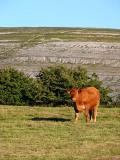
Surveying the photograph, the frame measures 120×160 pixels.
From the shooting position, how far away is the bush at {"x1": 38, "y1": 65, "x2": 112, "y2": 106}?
128ft

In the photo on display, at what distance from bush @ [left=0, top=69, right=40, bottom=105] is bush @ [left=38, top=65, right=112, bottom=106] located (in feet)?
2.26

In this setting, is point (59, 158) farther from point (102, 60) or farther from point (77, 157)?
point (102, 60)

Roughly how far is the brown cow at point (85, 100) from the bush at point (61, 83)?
47.3 feet

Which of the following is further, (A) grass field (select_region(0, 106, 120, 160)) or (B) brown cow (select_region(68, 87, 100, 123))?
(B) brown cow (select_region(68, 87, 100, 123))

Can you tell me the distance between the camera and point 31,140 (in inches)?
726

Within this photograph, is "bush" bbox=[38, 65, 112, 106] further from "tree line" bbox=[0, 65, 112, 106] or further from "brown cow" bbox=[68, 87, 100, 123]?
"brown cow" bbox=[68, 87, 100, 123]

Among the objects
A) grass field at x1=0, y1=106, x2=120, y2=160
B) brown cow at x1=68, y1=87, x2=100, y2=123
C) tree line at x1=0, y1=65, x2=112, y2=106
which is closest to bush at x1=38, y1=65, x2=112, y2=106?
tree line at x1=0, y1=65, x2=112, y2=106

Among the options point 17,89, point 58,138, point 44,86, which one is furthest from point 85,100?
point 17,89

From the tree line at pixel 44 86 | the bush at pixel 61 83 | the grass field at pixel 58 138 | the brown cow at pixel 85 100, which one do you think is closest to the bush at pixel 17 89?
the tree line at pixel 44 86

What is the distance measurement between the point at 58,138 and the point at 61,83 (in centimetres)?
2093

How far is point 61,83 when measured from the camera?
39688 mm

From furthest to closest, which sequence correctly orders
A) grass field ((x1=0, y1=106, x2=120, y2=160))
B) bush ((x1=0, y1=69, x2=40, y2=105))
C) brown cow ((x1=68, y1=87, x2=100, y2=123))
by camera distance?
1. bush ((x1=0, y1=69, x2=40, y2=105))
2. brown cow ((x1=68, y1=87, x2=100, y2=123))
3. grass field ((x1=0, y1=106, x2=120, y2=160))

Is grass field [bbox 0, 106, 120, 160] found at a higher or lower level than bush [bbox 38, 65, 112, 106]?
higher

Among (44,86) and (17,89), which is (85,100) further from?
(17,89)
